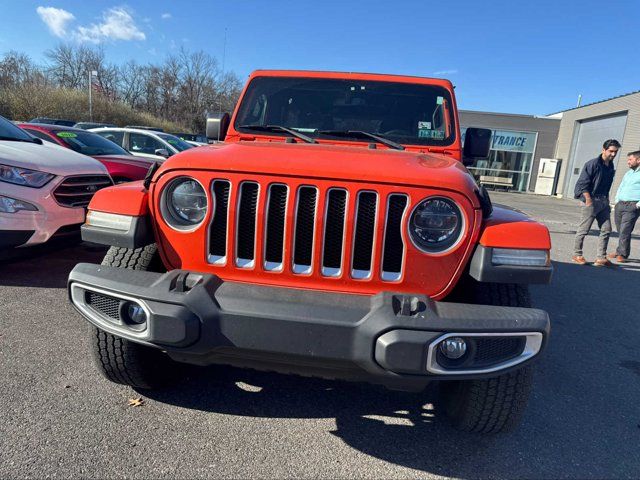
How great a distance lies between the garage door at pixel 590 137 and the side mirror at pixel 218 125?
21.5 meters

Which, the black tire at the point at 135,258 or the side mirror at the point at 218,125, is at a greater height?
the side mirror at the point at 218,125

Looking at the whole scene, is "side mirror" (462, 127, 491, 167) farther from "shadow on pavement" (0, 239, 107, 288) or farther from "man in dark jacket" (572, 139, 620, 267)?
"man in dark jacket" (572, 139, 620, 267)

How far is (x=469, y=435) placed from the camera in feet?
7.95

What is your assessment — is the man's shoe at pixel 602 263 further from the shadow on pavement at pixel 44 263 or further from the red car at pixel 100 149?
the shadow on pavement at pixel 44 263

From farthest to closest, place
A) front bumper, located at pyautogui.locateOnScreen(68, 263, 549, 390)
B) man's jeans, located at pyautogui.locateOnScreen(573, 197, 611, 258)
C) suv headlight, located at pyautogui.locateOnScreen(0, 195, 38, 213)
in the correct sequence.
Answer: man's jeans, located at pyautogui.locateOnScreen(573, 197, 611, 258) < suv headlight, located at pyautogui.locateOnScreen(0, 195, 38, 213) < front bumper, located at pyautogui.locateOnScreen(68, 263, 549, 390)

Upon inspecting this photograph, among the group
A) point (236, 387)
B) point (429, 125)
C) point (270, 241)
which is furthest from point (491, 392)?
point (429, 125)

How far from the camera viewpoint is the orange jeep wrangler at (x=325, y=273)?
1.79 meters

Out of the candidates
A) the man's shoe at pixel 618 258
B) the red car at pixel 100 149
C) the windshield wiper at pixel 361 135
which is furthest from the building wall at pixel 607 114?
the windshield wiper at pixel 361 135

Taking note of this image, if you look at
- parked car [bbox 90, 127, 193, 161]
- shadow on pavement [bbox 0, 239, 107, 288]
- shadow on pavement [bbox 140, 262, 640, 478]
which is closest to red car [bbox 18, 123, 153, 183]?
shadow on pavement [bbox 0, 239, 107, 288]

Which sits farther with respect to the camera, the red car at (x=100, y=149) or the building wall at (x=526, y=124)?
the building wall at (x=526, y=124)

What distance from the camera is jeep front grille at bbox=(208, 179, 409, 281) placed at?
1.97 meters

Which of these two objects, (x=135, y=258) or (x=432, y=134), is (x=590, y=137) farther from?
(x=135, y=258)

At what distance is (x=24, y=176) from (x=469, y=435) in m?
4.24

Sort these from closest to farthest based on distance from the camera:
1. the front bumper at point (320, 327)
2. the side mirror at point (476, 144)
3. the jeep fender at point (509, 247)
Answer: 1. the front bumper at point (320, 327)
2. the jeep fender at point (509, 247)
3. the side mirror at point (476, 144)
